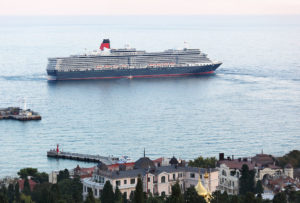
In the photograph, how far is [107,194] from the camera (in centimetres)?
3319

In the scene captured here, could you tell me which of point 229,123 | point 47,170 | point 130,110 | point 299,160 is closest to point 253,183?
point 299,160

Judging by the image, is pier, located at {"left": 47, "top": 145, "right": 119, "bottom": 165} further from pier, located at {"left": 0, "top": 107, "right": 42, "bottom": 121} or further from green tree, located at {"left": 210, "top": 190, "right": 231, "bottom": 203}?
green tree, located at {"left": 210, "top": 190, "right": 231, "bottom": 203}

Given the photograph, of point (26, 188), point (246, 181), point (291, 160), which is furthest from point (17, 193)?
point (291, 160)

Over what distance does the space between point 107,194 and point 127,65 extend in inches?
2737

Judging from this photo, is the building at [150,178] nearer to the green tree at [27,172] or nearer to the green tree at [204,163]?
the green tree at [204,163]

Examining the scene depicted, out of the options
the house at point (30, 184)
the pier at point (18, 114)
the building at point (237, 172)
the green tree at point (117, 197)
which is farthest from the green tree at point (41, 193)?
the pier at point (18, 114)

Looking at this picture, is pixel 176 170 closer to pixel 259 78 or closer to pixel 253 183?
pixel 253 183

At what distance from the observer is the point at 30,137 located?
188 feet

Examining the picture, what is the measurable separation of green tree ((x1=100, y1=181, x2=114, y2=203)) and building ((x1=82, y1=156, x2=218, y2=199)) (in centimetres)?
246

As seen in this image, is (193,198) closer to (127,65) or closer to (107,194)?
(107,194)

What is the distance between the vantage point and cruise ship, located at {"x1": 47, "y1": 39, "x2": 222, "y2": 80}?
97.9 meters

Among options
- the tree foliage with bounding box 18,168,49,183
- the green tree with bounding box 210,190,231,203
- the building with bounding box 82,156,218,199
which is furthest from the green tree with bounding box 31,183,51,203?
the green tree with bounding box 210,190,231,203

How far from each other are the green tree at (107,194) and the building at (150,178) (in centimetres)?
246

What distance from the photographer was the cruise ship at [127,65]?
321ft
